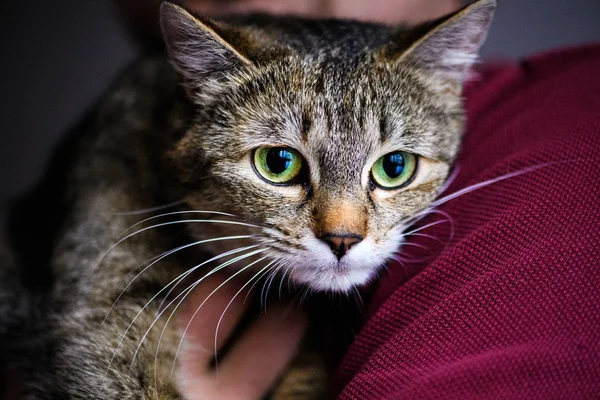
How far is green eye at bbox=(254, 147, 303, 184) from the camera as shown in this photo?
3.37ft

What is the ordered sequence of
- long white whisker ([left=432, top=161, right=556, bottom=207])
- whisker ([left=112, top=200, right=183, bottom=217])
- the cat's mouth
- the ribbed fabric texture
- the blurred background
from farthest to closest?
the blurred background < whisker ([left=112, top=200, right=183, bottom=217]) < the cat's mouth < long white whisker ([left=432, top=161, right=556, bottom=207]) < the ribbed fabric texture

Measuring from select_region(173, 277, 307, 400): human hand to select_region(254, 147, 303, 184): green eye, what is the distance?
26cm

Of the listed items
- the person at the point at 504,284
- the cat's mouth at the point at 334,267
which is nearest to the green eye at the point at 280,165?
the cat's mouth at the point at 334,267

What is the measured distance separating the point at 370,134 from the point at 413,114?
0.12 meters

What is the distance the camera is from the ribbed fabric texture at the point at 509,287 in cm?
69

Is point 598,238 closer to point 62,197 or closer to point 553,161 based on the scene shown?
point 553,161

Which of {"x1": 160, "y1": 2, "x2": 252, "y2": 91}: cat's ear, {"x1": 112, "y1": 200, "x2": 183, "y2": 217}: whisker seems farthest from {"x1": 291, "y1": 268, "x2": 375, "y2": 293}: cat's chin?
{"x1": 160, "y1": 2, "x2": 252, "y2": 91}: cat's ear

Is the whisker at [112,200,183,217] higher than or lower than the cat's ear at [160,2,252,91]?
lower

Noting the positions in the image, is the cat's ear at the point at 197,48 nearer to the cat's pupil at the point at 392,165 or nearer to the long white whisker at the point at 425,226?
the cat's pupil at the point at 392,165

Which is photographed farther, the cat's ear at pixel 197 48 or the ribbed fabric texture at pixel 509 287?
the cat's ear at pixel 197 48

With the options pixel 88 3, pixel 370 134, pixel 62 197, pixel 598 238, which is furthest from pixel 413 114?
pixel 88 3

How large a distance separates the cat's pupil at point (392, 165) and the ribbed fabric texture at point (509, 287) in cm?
12

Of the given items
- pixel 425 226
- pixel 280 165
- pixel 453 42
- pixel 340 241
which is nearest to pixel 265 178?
pixel 280 165

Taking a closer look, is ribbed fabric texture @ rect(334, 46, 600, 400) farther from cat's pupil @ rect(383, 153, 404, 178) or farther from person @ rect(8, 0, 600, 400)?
cat's pupil @ rect(383, 153, 404, 178)
